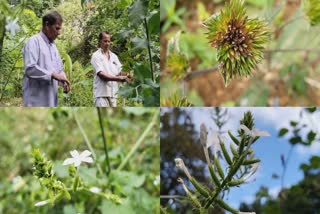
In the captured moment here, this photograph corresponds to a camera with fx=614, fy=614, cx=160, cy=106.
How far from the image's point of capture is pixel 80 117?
156 centimetres

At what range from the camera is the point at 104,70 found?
52.1 inches

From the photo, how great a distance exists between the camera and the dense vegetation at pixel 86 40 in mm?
1308

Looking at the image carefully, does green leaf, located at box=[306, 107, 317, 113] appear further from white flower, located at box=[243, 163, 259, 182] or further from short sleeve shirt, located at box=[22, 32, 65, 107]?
short sleeve shirt, located at box=[22, 32, 65, 107]

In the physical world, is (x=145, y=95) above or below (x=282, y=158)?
above

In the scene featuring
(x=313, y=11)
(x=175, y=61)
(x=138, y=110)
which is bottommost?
(x=138, y=110)

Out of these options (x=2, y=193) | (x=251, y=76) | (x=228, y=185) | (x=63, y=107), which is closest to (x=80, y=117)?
(x=63, y=107)

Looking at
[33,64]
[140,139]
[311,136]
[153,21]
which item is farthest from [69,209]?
[311,136]

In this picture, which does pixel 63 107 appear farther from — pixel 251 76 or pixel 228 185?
pixel 228 185

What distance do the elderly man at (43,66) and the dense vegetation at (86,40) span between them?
0.5 inches

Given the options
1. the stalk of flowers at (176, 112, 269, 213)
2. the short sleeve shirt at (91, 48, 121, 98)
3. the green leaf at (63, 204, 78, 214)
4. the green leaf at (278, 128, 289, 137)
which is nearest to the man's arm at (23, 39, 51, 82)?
the short sleeve shirt at (91, 48, 121, 98)

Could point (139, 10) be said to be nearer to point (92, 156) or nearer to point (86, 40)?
point (86, 40)

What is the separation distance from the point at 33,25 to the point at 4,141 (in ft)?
1.54

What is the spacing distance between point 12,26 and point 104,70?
0.22 meters

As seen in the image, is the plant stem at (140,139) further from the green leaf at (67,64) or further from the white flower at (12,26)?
the white flower at (12,26)
